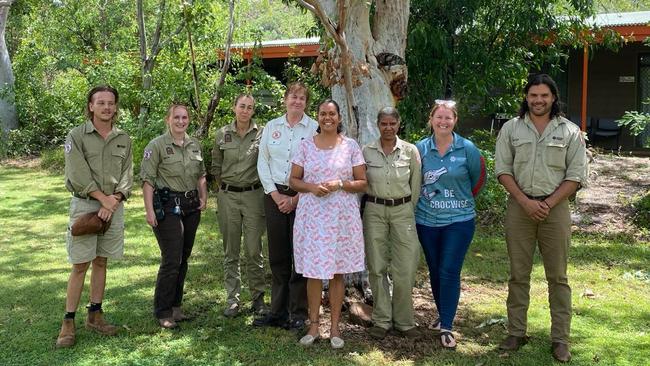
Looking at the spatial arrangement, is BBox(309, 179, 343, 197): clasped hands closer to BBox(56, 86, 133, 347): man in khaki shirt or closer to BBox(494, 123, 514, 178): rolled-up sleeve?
BBox(494, 123, 514, 178): rolled-up sleeve

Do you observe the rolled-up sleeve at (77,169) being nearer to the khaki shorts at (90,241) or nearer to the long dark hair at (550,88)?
the khaki shorts at (90,241)

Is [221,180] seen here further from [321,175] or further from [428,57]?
[428,57]

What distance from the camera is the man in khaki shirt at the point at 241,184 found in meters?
5.07

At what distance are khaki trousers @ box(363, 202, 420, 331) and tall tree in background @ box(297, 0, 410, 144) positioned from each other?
1.09 meters

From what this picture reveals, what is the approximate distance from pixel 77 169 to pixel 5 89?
15581 millimetres

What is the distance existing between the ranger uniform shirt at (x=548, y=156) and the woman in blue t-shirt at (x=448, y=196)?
12.2 inches

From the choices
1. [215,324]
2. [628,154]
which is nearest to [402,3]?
[215,324]

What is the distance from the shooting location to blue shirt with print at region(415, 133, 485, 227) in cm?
452

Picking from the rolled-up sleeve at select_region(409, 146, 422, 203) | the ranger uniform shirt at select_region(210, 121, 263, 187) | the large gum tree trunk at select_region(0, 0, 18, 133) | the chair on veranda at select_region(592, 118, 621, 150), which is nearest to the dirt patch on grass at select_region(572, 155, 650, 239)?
the chair on veranda at select_region(592, 118, 621, 150)

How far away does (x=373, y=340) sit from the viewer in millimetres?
4715

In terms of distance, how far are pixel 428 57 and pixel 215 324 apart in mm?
5134

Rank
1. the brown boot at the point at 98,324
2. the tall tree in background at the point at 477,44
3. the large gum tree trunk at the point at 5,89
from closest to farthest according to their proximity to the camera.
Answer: the brown boot at the point at 98,324, the tall tree in background at the point at 477,44, the large gum tree trunk at the point at 5,89

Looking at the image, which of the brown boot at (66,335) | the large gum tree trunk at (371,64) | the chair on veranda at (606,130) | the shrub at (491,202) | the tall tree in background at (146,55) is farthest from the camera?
the chair on veranda at (606,130)

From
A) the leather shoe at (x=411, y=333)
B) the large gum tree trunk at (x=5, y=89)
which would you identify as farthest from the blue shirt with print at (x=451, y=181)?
the large gum tree trunk at (x=5, y=89)
